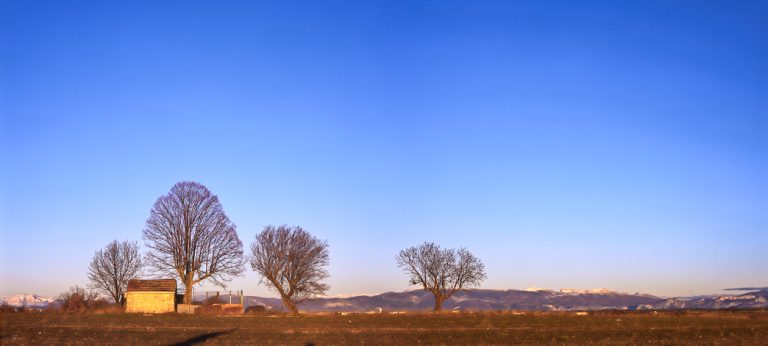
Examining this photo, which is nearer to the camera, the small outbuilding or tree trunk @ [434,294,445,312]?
the small outbuilding

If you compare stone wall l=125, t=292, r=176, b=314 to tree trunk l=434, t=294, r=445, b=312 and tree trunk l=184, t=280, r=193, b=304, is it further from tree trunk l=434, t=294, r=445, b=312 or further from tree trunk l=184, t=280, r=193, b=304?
tree trunk l=434, t=294, r=445, b=312

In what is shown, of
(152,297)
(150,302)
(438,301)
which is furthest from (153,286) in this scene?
(438,301)

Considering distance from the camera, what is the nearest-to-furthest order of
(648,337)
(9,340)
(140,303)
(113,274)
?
(9,340), (648,337), (140,303), (113,274)

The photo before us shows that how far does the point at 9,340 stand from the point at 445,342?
17.4 metres

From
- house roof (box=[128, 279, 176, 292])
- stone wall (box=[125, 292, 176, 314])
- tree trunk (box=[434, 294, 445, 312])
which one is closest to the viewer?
stone wall (box=[125, 292, 176, 314])

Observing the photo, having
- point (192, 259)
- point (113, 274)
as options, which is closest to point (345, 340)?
point (192, 259)

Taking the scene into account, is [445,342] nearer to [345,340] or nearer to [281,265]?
[345,340]

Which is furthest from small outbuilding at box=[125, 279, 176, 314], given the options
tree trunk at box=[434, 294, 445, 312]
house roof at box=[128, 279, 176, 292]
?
tree trunk at box=[434, 294, 445, 312]

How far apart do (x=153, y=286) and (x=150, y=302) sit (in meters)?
1.72

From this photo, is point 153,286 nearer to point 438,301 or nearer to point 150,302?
point 150,302

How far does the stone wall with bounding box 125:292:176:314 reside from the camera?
2726 inches

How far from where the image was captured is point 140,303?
229ft

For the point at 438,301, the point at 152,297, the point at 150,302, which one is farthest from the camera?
the point at 438,301

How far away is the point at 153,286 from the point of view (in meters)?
70.6
